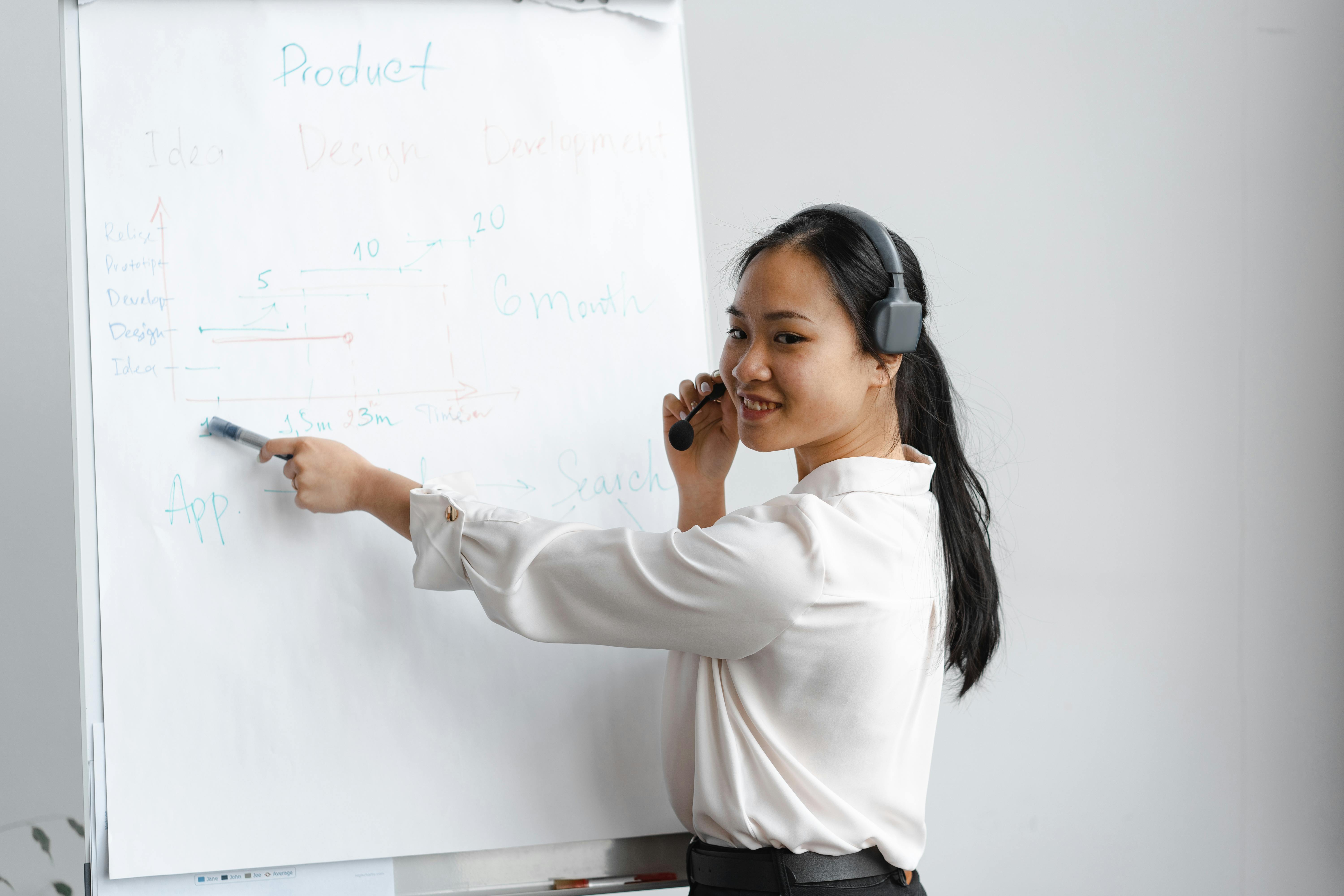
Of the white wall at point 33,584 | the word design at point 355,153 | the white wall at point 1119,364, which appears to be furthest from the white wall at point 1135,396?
the white wall at point 33,584

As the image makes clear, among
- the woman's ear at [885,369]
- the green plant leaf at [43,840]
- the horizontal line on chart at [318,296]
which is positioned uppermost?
the horizontal line on chart at [318,296]

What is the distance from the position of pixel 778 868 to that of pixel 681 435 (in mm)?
490

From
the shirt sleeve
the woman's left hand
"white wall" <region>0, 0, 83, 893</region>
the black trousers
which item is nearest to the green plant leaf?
"white wall" <region>0, 0, 83, 893</region>

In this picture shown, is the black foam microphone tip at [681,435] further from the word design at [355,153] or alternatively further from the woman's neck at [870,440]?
the word design at [355,153]

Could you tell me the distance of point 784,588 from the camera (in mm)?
859

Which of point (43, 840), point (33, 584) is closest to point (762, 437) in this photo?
point (33, 584)

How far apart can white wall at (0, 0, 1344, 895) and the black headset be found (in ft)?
1.92

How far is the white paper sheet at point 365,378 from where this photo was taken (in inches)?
39.5

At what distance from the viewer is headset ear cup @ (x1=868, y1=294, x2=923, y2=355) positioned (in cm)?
92

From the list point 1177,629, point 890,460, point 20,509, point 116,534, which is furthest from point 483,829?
point 1177,629

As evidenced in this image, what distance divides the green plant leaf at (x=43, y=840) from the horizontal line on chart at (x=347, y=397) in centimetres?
82

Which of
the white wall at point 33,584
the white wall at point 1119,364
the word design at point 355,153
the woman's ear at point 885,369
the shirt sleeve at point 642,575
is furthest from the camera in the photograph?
the white wall at point 1119,364

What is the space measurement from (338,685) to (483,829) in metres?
0.23

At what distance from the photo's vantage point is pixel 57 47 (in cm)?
100
